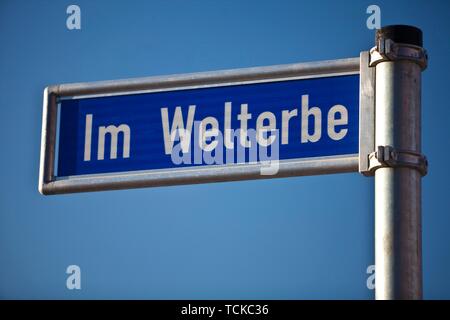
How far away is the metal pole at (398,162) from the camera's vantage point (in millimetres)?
2561

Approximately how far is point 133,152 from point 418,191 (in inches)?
36.2

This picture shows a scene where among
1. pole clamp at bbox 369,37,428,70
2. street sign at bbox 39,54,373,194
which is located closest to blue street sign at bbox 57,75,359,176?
street sign at bbox 39,54,373,194

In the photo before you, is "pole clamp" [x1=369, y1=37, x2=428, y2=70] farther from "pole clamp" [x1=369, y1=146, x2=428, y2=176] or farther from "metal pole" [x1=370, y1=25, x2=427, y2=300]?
"pole clamp" [x1=369, y1=146, x2=428, y2=176]

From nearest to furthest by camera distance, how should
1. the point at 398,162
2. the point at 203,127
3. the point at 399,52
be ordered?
the point at 398,162, the point at 399,52, the point at 203,127

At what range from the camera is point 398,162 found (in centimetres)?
266

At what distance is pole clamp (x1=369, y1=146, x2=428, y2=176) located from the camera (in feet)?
8.73

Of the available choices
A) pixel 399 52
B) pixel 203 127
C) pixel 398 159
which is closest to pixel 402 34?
pixel 399 52

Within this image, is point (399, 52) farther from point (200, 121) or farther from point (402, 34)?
point (200, 121)

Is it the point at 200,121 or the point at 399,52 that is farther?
the point at 200,121

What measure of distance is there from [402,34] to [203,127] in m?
Result: 0.65

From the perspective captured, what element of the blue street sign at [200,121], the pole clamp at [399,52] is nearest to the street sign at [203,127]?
the blue street sign at [200,121]

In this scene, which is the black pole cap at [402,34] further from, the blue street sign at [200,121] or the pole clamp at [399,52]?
the blue street sign at [200,121]
